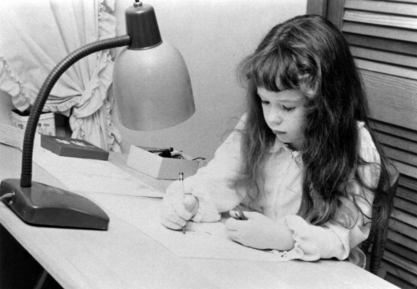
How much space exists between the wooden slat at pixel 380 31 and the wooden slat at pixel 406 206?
52 cm

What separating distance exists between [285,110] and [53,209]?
584mm

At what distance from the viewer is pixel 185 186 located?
175cm

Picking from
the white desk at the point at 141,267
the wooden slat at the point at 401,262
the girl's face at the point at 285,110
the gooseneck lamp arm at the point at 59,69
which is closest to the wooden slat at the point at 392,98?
the wooden slat at the point at 401,262

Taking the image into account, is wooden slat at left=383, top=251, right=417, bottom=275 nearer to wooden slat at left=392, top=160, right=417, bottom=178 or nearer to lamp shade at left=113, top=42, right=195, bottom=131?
wooden slat at left=392, top=160, right=417, bottom=178

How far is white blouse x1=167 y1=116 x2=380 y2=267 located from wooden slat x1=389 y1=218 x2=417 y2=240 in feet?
1.61

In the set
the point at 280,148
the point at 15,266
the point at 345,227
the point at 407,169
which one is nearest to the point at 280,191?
the point at 280,148

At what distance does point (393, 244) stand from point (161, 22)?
123cm

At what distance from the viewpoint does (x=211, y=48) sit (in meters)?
2.74

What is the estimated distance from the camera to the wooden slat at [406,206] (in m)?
2.12

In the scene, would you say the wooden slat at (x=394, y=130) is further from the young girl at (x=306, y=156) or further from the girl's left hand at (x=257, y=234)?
the girl's left hand at (x=257, y=234)

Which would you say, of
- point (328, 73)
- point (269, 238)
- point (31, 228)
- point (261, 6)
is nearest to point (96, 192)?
point (31, 228)

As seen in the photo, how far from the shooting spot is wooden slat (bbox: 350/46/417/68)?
2023 millimetres

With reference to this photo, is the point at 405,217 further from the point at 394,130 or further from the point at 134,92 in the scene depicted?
the point at 134,92

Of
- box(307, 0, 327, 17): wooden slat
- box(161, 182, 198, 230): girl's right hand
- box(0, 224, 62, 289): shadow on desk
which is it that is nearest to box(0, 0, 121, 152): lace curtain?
box(0, 224, 62, 289): shadow on desk
